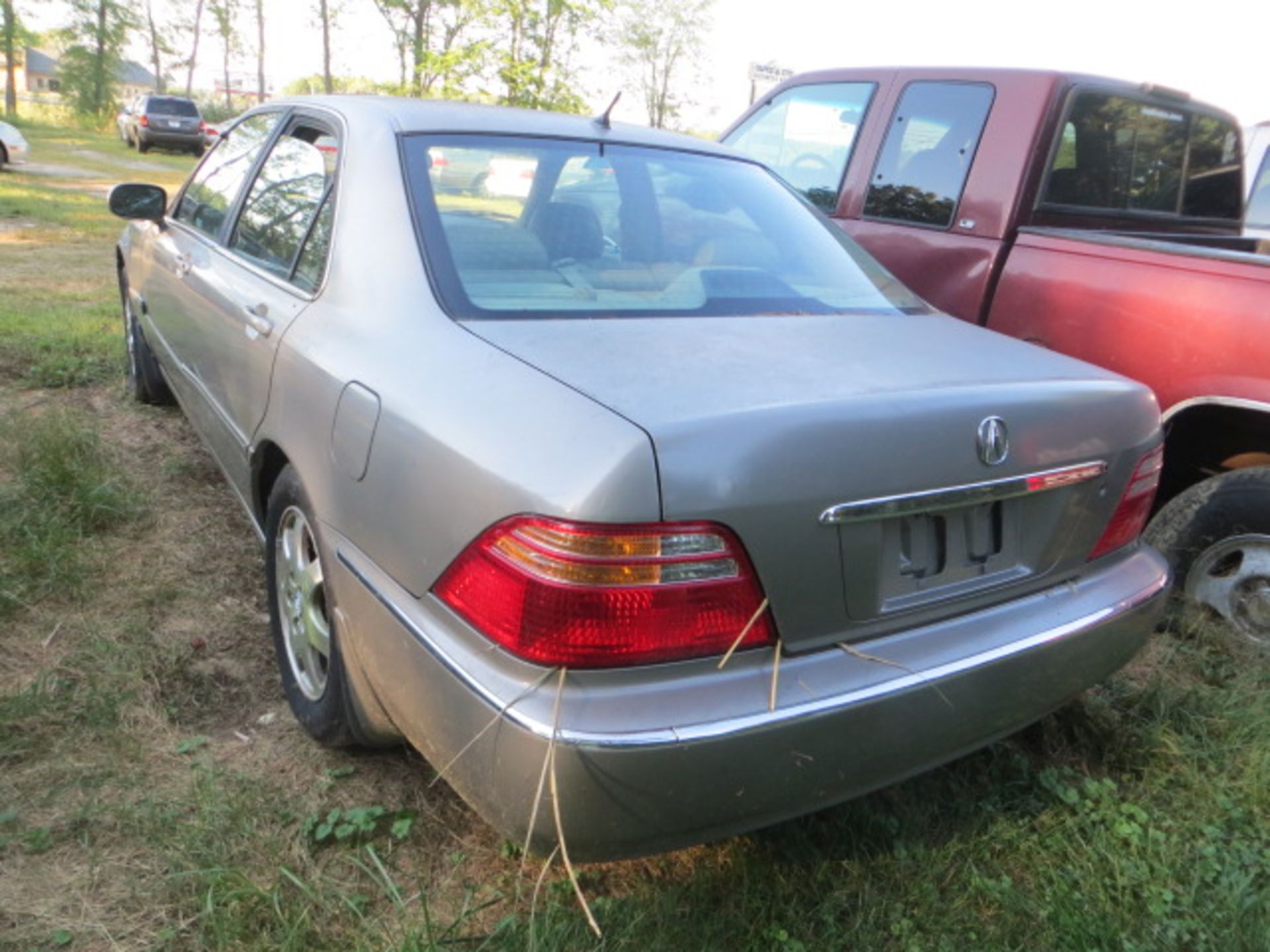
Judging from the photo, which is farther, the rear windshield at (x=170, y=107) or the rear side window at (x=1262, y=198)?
the rear windshield at (x=170, y=107)

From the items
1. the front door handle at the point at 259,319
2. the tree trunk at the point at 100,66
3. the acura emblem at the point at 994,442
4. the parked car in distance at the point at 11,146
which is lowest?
the acura emblem at the point at 994,442

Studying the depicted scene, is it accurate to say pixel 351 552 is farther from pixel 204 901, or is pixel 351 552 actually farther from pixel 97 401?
pixel 97 401

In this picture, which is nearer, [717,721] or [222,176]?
[717,721]

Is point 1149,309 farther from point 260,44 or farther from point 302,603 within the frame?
point 260,44

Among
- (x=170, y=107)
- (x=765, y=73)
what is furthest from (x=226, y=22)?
(x=765, y=73)

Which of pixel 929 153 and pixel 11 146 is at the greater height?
pixel 11 146

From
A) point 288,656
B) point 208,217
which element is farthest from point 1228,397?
point 208,217

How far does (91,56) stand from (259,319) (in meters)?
43.0

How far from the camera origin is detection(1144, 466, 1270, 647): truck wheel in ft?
9.93

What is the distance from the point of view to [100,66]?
37625mm

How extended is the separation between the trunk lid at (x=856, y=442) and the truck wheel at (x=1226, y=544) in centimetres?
105

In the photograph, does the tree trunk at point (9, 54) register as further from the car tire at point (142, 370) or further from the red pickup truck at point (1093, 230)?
the red pickup truck at point (1093, 230)

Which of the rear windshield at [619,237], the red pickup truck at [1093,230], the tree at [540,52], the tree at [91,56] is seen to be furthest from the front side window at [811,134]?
the tree at [91,56]

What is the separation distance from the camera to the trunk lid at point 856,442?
1618mm
